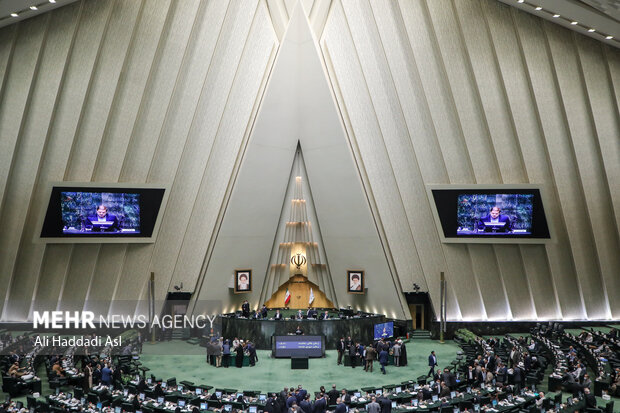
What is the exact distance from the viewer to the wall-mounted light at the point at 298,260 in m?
27.3

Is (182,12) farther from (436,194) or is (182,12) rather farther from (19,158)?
(436,194)

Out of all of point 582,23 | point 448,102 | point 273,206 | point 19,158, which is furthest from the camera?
point 273,206

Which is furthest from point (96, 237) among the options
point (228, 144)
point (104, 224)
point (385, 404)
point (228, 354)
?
point (385, 404)

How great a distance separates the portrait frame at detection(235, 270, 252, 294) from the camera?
967 inches

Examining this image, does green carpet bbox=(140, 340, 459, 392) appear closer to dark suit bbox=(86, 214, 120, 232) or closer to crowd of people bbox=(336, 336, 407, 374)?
crowd of people bbox=(336, 336, 407, 374)

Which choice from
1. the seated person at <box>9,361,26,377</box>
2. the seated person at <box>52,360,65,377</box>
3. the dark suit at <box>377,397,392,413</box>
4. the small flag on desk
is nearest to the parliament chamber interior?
the seated person at <box>52,360,65,377</box>

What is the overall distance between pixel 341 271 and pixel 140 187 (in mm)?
10811

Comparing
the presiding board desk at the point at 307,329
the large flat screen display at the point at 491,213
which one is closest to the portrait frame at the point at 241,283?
the presiding board desk at the point at 307,329

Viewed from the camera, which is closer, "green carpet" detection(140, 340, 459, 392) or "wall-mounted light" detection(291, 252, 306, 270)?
"green carpet" detection(140, 340, 459, 392)

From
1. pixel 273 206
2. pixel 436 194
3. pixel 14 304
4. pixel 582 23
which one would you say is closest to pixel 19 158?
pixel 14 304

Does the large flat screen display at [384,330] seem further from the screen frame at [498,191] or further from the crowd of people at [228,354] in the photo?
the crowd of people at [228,354]

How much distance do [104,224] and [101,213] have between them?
474 millimetres

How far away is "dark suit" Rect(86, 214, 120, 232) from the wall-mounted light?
32.2ft

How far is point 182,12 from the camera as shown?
19.2 metres
